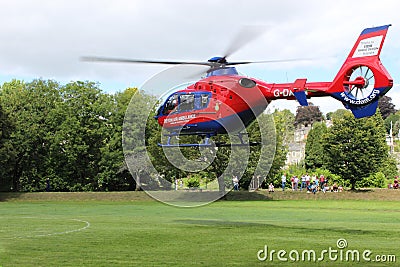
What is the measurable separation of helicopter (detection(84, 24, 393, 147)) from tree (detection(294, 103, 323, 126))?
5849 inches

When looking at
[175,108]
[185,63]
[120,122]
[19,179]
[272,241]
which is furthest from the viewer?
[19,179]

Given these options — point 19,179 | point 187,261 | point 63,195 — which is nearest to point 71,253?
point 187,261

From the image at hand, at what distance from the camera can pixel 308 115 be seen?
7146 inches

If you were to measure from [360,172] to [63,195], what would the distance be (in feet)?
104

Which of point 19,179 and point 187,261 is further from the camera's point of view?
point 19,179

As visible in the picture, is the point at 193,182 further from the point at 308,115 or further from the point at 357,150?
the point at 308,115

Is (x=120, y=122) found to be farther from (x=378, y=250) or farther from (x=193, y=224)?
(x=378, y=250)

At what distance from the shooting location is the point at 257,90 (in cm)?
2730

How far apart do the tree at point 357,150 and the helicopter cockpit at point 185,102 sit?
128 ft

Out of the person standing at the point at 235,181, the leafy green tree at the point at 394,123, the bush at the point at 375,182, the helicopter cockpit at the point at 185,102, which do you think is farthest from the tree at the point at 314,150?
the leafy green tree at the point at 394,123

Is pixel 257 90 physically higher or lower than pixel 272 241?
higher

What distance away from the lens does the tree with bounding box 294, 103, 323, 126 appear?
17812 centimetres

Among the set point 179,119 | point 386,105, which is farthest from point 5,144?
point 386,105

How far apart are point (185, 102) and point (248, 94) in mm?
3261
